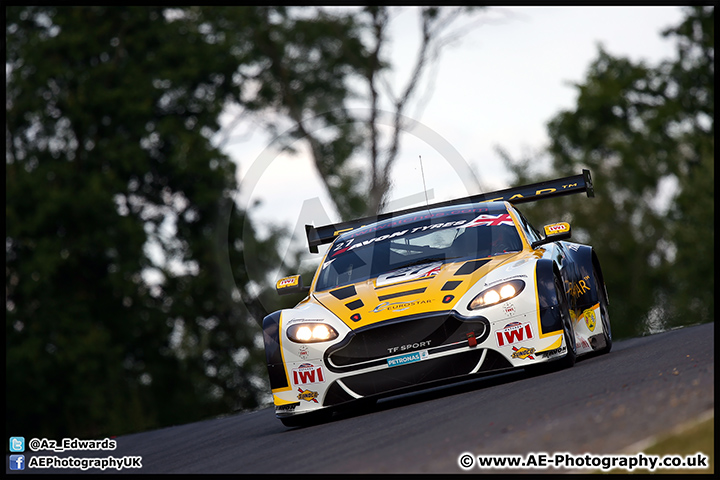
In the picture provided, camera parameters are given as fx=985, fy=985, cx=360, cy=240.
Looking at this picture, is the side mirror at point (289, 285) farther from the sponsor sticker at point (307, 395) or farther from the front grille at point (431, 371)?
the front grille at point (431, 371)

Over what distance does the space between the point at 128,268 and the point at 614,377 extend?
2179 cm

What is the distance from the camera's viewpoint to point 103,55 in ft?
97.1

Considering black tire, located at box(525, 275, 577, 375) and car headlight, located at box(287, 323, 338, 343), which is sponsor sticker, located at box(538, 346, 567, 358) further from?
car headlight, located at box(287, 323, 338, 343)

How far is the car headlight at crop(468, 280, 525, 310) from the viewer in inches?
285

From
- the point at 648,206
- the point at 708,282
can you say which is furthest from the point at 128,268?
the point at 648,206

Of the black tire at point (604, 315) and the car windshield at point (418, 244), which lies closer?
the car windshield at point (418, 244)

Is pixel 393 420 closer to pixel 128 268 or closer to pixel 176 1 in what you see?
pixel 128 268

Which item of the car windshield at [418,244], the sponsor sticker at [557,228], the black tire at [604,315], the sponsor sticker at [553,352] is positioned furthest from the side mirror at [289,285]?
the black tire at [604,315]

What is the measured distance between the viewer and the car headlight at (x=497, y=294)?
724cm

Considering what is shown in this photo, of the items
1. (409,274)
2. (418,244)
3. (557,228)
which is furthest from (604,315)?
(409,274)

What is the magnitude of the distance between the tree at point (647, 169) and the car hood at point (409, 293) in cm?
2801

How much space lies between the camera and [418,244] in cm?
888

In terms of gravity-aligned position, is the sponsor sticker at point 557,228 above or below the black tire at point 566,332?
above

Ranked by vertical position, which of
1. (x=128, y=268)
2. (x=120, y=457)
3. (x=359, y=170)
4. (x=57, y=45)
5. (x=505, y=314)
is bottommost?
(x=120, y=457)
